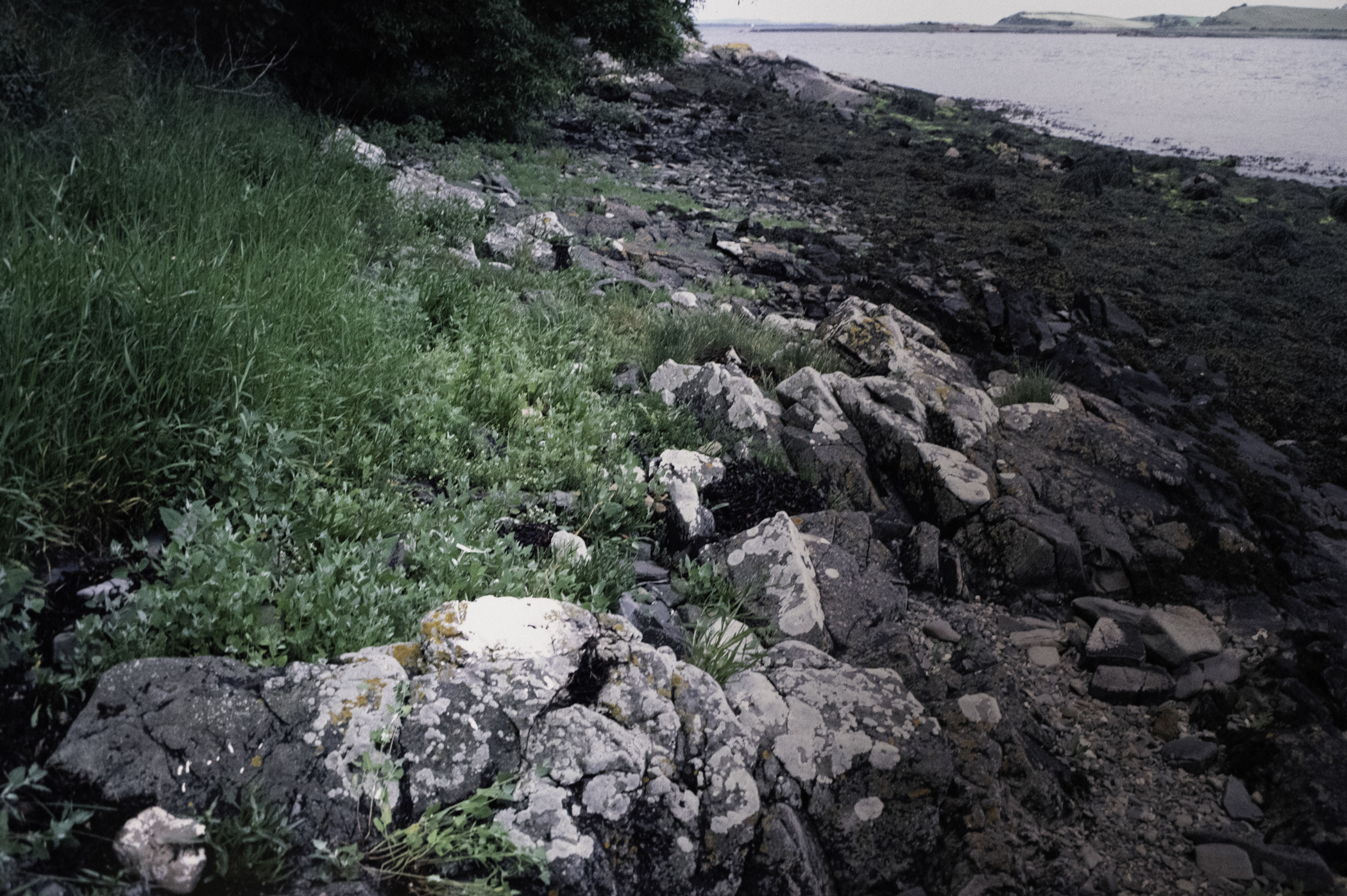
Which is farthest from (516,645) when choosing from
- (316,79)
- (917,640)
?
(316,79)

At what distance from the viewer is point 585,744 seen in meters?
2.24

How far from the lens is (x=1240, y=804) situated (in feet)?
10.9

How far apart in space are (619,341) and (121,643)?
159 inches

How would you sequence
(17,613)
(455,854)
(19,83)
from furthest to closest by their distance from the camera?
1. (19,83)
2. (17,613)
3. (455,854)

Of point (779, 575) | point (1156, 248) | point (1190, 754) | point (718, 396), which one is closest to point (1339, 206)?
point (1156, 248)

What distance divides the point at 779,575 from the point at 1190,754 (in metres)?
2.34

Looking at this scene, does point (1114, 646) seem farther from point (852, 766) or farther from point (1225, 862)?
point (852, 766)

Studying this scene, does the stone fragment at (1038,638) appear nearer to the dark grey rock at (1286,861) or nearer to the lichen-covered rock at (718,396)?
the dark grey rock at (1286,861)

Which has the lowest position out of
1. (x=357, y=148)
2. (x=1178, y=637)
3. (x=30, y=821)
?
(x=1178, y=637)

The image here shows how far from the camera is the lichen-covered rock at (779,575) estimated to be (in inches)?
137

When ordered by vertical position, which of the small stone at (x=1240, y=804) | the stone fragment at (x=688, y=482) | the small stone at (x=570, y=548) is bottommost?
the small stone at (x=1240, y=804)

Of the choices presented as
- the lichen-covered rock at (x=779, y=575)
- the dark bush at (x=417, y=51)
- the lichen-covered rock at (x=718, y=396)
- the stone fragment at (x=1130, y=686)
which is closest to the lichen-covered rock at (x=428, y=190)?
the dark bush at (x=417, y=51)

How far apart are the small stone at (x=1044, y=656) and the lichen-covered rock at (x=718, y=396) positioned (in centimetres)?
217

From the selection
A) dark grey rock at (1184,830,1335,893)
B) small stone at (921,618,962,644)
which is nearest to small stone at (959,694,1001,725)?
small stone at (921,618,962,644)
